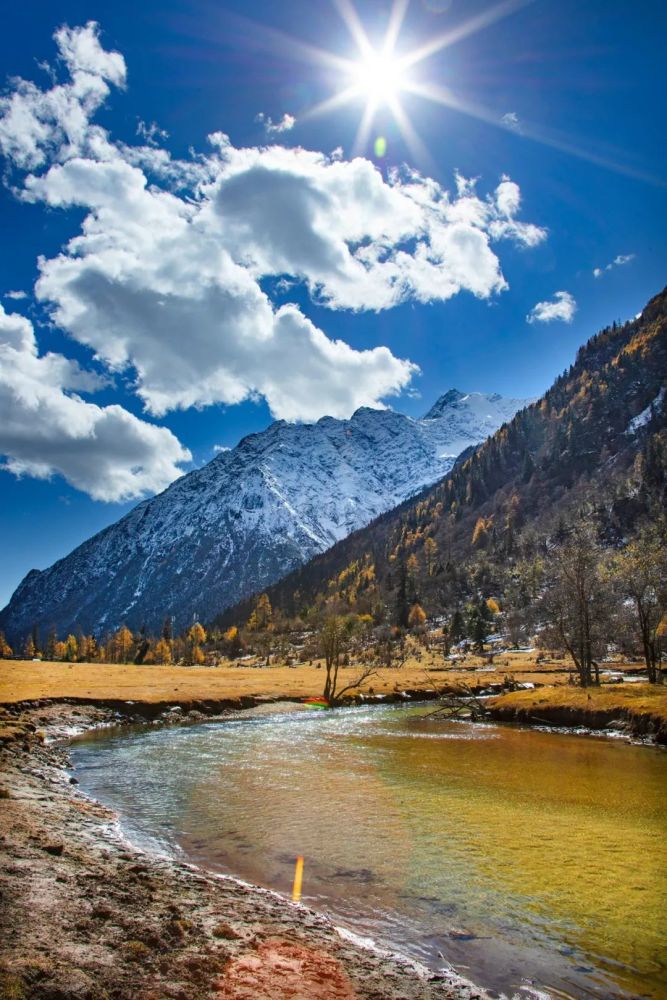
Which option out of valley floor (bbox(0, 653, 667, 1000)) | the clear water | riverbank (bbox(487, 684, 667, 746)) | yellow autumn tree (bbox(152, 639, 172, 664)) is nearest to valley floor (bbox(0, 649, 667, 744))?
riverbank (bbox(487, 684, 667, 746))

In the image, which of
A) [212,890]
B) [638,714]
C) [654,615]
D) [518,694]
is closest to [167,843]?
[212,890]

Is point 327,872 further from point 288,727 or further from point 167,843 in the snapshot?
point 288,727

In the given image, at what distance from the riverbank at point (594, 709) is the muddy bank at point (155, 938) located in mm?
34714

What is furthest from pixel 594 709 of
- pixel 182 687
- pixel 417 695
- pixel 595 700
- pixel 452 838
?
pixel 182 687

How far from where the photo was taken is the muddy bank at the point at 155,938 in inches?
318

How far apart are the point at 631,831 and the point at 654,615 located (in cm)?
6044

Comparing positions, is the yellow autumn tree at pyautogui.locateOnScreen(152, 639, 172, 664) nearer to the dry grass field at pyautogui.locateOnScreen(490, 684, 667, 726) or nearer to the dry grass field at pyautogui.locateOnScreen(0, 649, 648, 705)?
the dry grass field at pyautogui.locateOnScreen(0, 649, 648, 705)

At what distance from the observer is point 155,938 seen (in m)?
9.67

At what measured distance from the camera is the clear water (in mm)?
11453

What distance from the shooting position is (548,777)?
2745 cm

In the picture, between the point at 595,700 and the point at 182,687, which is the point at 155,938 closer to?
the point at 595,700

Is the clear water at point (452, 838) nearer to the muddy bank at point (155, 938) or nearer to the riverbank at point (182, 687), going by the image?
the muddy bank at point (155, 938)

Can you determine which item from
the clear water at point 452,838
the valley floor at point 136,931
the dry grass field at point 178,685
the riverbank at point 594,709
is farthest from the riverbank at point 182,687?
the valley floor at point 136,931

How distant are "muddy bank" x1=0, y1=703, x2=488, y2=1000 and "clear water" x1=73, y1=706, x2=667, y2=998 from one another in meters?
1.37
